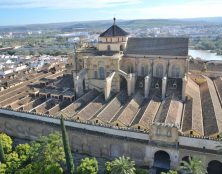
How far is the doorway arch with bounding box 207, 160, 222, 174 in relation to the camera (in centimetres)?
3425

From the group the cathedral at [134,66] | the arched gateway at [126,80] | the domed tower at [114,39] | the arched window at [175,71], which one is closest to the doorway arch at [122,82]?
the cathedral at [134,66]

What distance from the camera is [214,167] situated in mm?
34938

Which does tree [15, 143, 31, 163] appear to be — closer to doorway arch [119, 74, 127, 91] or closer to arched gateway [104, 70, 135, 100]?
arched gateway [104, 70, 135, 100]

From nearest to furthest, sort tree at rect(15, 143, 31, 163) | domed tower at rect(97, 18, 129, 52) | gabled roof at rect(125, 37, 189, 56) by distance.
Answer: tree at rect(15, 143, 31, 163)
gabled roof at rect(125, 37, 189, 56)
domed tower at rect(97, 18, 129, 52)

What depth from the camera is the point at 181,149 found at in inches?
1332

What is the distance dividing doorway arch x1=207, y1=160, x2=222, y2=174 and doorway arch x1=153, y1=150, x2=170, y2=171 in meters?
5.26

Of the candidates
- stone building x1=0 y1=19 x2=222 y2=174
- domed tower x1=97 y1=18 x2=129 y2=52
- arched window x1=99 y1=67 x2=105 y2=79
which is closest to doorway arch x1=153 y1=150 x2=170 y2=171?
stone building x1=0 y1=19 x2=222 y2=174

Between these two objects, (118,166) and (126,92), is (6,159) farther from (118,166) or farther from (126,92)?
(126,92)

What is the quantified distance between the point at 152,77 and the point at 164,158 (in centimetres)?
1777

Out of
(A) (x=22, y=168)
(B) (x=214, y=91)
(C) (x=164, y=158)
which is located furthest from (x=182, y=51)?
(A) (x=22, y=168)

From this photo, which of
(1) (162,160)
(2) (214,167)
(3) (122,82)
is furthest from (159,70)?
(2) (214,167)

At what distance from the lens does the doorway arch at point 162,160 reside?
1399 inches

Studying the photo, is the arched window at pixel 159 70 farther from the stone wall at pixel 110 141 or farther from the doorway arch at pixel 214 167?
the doorway arch at pixel 214 167

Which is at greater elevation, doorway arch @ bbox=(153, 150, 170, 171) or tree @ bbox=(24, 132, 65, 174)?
tree @ bbox=(24, 132, 65, 174)
